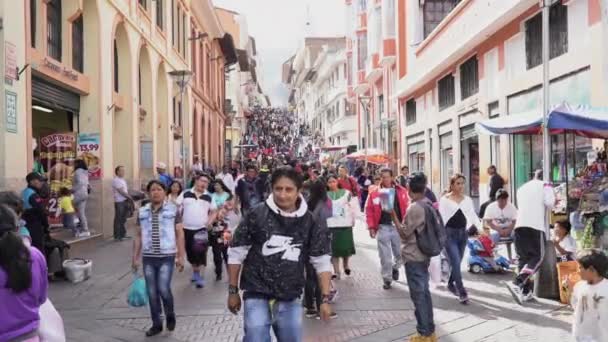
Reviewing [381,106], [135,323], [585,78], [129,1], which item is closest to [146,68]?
[129,1]

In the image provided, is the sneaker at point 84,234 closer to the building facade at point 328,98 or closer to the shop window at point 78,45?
the shop window at point 78,45

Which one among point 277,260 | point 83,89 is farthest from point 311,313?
point 83,89

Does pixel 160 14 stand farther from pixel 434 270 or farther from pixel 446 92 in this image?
pixel 434 270

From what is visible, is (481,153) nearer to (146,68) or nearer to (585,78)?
(585,78)

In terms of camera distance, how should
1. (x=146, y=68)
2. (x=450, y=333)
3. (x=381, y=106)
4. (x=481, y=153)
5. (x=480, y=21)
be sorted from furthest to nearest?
(x=381, y=106) < (x=146, y=68) < (x=481, y=153) < (x=480, y=21) < (x=450, y=333)

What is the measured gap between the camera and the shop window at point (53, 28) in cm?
1417

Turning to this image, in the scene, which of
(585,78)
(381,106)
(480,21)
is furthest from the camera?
(381,106)

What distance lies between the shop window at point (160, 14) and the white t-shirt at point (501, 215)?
15.6 metres

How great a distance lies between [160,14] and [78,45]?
8505 mm

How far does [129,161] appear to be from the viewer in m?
19.2

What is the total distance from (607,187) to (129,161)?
1342 cm

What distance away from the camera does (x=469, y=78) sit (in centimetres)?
2136

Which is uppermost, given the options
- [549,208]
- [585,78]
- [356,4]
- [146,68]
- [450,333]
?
[356,4]

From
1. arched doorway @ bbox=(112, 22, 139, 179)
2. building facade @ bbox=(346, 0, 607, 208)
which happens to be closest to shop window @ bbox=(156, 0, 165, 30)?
arched doorway @ bbox=(112, 22, 139, 179)
